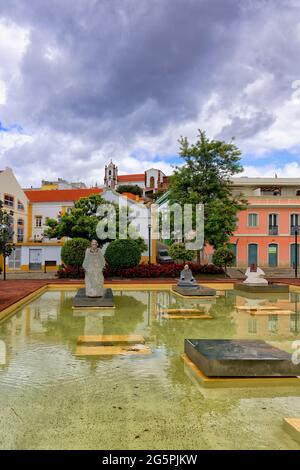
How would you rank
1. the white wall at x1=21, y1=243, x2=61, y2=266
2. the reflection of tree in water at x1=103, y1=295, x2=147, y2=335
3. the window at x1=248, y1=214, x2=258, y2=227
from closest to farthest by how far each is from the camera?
the reflection of tree in water at x1=103, y1=295, x2=147, y2=335, the white wall at x1=21, y1=243, x2=61, y2=266, the window at x1=248, y1=214, x2=258, y2=227

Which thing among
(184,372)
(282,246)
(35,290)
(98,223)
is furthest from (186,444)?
(282,246)

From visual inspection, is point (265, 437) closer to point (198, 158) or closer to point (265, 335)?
point (265, 335)

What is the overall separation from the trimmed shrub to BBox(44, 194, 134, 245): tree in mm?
1173

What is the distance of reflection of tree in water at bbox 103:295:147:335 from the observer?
10282mm

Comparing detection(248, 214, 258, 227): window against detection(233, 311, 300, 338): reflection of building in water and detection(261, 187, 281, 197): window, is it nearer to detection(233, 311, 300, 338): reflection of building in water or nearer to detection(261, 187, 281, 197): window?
detection(261, 187, 281, 197): window

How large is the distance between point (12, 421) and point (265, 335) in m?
6.67

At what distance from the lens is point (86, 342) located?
8.68 m

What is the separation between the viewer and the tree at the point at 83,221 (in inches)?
1115

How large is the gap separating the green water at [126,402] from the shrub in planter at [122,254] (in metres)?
18.1

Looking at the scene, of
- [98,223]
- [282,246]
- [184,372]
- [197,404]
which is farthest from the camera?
[282,246]

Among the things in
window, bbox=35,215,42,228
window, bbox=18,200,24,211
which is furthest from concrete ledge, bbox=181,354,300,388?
window, bbox=35,215,42,228

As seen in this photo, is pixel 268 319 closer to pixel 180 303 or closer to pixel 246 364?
pixel 180 303

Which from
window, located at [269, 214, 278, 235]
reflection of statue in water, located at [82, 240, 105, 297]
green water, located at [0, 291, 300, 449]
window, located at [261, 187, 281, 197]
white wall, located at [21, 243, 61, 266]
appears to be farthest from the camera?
window, located at [261, 187, 281, 197]

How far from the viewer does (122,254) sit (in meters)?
27.9
